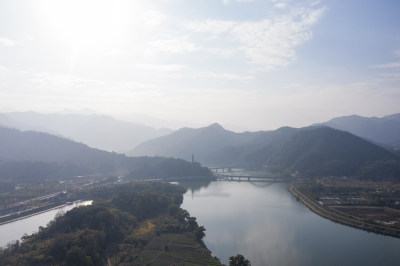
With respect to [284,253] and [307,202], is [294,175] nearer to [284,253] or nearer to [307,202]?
[307,202]

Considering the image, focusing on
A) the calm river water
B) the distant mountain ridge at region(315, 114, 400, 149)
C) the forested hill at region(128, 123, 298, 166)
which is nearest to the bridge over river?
the calm river water

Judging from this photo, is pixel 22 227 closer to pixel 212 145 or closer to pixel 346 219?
pixel 346 219

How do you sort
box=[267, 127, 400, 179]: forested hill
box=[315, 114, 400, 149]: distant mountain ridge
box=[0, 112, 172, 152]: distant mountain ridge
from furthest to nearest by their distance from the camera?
box=[0, 112, 172, 152]: distant mountain ridge < box=[315, 114, 400, 149]: distant mountain ridge < box=[267, 127, 400, 179]: forested hill

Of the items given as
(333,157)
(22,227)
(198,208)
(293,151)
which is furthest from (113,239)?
(293,151)

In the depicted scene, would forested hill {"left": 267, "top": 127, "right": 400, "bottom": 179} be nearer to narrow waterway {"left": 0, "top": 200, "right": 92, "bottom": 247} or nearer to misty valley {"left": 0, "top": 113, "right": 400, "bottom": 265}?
misty valley {"left": 0, "top": 113, "right": 400, "bottom": 265}

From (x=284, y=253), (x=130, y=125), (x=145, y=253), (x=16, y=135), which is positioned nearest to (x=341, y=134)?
(x=284, y=253)

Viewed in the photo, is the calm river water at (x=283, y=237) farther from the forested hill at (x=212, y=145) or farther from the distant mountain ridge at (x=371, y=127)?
the distant mountain ridge at (x=371, y=127)
